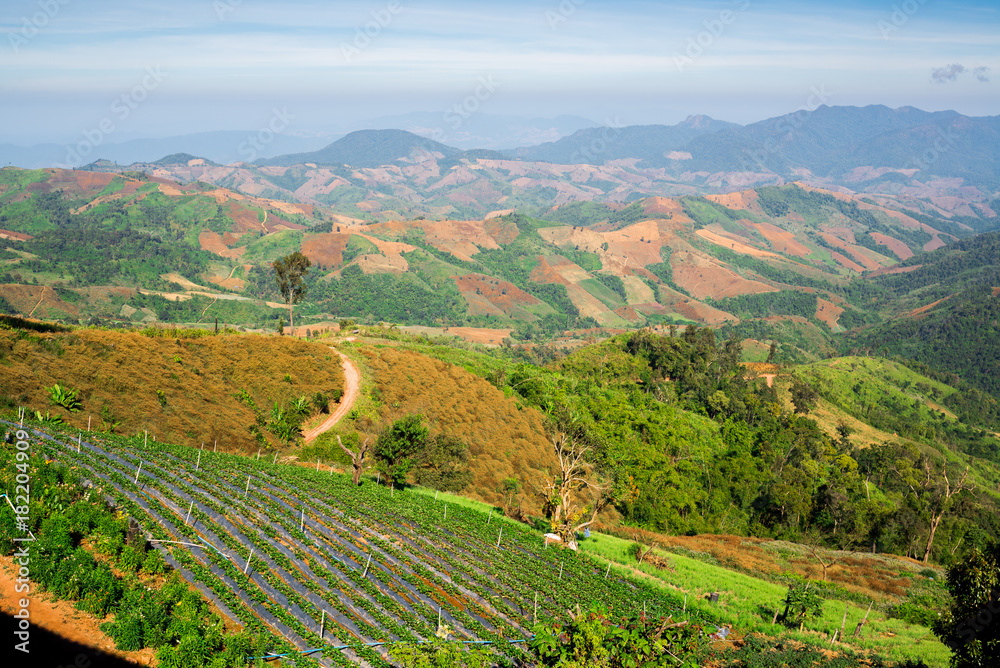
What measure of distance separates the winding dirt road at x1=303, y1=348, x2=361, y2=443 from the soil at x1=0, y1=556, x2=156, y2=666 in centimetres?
2926

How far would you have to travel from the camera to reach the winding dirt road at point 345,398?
48756 millimetres

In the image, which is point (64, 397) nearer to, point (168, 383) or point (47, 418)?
point (47, 418)

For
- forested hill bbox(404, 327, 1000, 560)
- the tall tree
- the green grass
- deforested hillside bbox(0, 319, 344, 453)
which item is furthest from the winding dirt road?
the green grass

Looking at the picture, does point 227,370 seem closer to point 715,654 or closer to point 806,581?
point 715,654

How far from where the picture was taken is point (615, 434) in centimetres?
7294

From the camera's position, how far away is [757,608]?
110 feet

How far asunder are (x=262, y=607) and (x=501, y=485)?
31598mm

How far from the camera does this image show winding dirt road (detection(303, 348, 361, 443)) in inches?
1920

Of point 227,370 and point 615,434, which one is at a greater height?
point 227,370

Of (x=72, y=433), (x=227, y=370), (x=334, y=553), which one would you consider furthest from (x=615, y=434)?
(x=72, y=433)

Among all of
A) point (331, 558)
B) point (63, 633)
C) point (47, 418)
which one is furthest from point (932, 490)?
point (47, 418)

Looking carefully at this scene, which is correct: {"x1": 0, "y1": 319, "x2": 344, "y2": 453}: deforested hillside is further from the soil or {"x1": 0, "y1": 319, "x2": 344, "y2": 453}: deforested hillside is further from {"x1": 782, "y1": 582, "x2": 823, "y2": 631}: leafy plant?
{"x1": 782, "y1": 582, "x2": 823, "y2": 631}: leafy plant

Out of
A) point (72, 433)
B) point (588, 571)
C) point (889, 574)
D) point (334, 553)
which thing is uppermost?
point (72, 433)

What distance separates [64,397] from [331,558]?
74.4 ft
